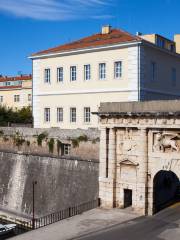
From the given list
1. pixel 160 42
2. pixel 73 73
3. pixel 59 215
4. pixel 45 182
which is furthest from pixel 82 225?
pixel 160 42

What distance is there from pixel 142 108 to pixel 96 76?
33.5 feet

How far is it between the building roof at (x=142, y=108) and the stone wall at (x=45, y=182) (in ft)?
12.7

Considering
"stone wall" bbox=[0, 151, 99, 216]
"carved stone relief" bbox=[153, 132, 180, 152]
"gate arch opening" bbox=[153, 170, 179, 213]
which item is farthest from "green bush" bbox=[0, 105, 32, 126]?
"carved stone relief" bbox=[153, 132, 180, 152]

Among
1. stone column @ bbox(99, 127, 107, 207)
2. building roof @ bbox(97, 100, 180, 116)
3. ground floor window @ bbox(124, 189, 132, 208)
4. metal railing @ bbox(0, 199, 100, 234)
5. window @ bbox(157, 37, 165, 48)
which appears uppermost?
window @ bbox(157, 37, 165, 48)

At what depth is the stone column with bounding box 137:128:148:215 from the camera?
1986 centimetres

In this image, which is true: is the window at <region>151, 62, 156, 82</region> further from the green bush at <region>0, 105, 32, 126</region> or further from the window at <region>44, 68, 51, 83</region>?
the green bush at <region>0, 105, 32, 126</region>

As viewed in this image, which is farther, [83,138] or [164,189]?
[83,138]

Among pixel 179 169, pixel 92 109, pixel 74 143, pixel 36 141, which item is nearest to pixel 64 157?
pixel 74 143

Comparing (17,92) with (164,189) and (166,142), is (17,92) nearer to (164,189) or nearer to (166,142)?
(164,189)

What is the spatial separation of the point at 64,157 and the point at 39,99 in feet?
29.0

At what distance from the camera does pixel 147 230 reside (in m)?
17.4

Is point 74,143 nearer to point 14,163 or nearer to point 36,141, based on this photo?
point 36,141

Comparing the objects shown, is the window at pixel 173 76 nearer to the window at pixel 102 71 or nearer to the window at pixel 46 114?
the window at pixel 102 71

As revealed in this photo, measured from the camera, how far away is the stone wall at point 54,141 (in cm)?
2505
